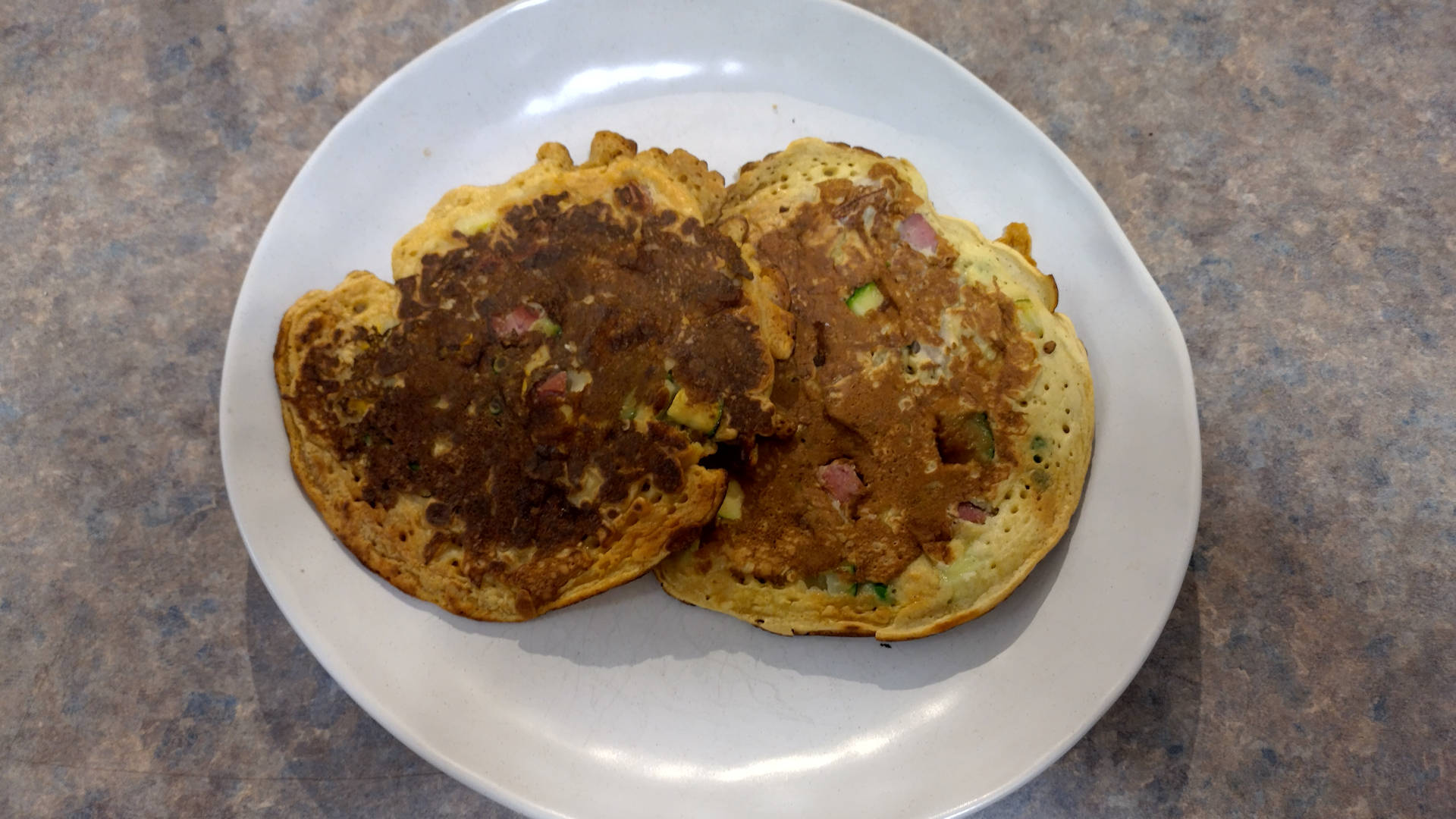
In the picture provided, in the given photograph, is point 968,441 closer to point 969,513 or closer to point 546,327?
point 969,513

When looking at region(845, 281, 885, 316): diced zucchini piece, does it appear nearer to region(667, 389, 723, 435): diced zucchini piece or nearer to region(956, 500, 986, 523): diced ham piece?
region(667, 389, 723, 435): diced zucchini piece

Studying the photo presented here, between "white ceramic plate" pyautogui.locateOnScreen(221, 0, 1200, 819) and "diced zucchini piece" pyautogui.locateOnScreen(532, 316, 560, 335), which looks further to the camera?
"white ceramic plate" pyautogui.locateOnScreen(221, 0, 1200, 819)

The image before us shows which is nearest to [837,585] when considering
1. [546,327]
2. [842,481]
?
[842,481]

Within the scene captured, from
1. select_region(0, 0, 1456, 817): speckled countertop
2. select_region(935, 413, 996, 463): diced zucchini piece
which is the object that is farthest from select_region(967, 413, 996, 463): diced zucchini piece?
select_region(0, 0, 1456, 817): speckled countertop

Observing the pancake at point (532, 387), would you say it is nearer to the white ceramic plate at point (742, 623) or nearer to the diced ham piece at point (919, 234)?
the white ceramic plate at point (742, 623)

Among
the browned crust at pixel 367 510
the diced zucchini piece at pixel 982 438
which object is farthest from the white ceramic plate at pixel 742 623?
the diced zucchini piece at pixel 982 438

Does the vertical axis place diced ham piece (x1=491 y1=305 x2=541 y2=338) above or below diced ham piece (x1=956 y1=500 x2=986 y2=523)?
above

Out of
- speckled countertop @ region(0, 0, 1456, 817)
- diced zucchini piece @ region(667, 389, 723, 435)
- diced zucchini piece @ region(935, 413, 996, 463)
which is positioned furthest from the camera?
speckled countertop @ region(0, 0, 1456, 817)
